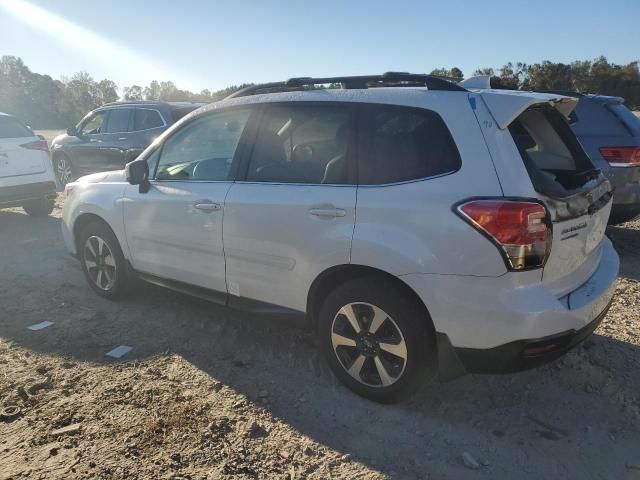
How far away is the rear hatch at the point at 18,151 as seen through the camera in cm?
756

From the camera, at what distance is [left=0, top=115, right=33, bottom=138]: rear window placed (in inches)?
306

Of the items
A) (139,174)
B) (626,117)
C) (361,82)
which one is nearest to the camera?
(361,82)

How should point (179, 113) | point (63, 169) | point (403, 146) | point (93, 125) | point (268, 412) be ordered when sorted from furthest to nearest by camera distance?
point (63, 169)
point (93, 125)
point (179, 113)
point (268, 412)
point (403, 146)

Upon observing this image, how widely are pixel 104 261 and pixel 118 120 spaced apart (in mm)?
5927

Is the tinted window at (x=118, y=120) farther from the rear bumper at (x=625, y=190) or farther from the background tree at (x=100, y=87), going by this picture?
the background tree at (x=100, y=87)

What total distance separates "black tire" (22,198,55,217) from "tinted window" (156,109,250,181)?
5.56 meters

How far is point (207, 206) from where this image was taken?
3494mm

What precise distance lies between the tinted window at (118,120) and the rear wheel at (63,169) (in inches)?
64.5

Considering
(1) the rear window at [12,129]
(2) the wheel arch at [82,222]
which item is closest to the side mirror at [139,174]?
(2) the wheel arch at [82,222]

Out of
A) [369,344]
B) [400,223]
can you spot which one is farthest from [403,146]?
[369,344]

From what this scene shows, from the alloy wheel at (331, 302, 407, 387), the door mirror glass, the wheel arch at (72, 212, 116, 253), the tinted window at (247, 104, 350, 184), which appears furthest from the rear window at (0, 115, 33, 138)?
the alloy wheel at (331, 302, 407, 387)

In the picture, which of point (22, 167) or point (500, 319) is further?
point (22, 167)

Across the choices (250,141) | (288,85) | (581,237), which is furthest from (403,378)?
(288,85)

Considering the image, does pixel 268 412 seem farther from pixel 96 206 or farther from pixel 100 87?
pixel 100 87
